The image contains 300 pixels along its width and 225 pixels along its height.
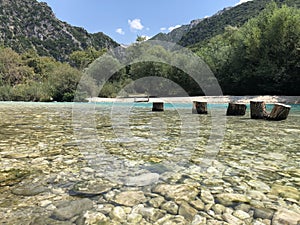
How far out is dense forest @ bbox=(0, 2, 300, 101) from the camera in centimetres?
2959

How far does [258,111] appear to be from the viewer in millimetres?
9602

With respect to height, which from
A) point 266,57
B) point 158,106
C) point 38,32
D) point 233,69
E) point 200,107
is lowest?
point 158,106

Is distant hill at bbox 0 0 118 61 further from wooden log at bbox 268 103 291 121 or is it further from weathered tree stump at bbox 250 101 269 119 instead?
wooden log at bbox 268 103 291 121

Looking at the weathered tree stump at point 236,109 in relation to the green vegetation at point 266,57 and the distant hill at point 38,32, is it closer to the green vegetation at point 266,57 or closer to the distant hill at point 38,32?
the green vegetation at point 266,57

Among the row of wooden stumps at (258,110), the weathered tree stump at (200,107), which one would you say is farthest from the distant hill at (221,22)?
the row of wooden stumps at (258,110)

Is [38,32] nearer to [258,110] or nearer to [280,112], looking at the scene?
[258,110]

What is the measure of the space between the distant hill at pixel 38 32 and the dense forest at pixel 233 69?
45930mm

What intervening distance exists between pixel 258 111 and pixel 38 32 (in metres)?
113

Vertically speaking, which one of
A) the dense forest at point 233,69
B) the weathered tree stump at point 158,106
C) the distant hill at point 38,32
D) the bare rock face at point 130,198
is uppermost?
the distant hill at point 38,32

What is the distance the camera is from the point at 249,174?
2656mm

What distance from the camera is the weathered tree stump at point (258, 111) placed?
31.2 feet

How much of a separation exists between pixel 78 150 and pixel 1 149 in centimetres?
119

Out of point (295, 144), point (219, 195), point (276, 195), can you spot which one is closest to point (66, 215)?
point (219, 195)

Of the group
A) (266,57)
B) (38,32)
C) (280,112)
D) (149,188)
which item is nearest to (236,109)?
(280,112)
